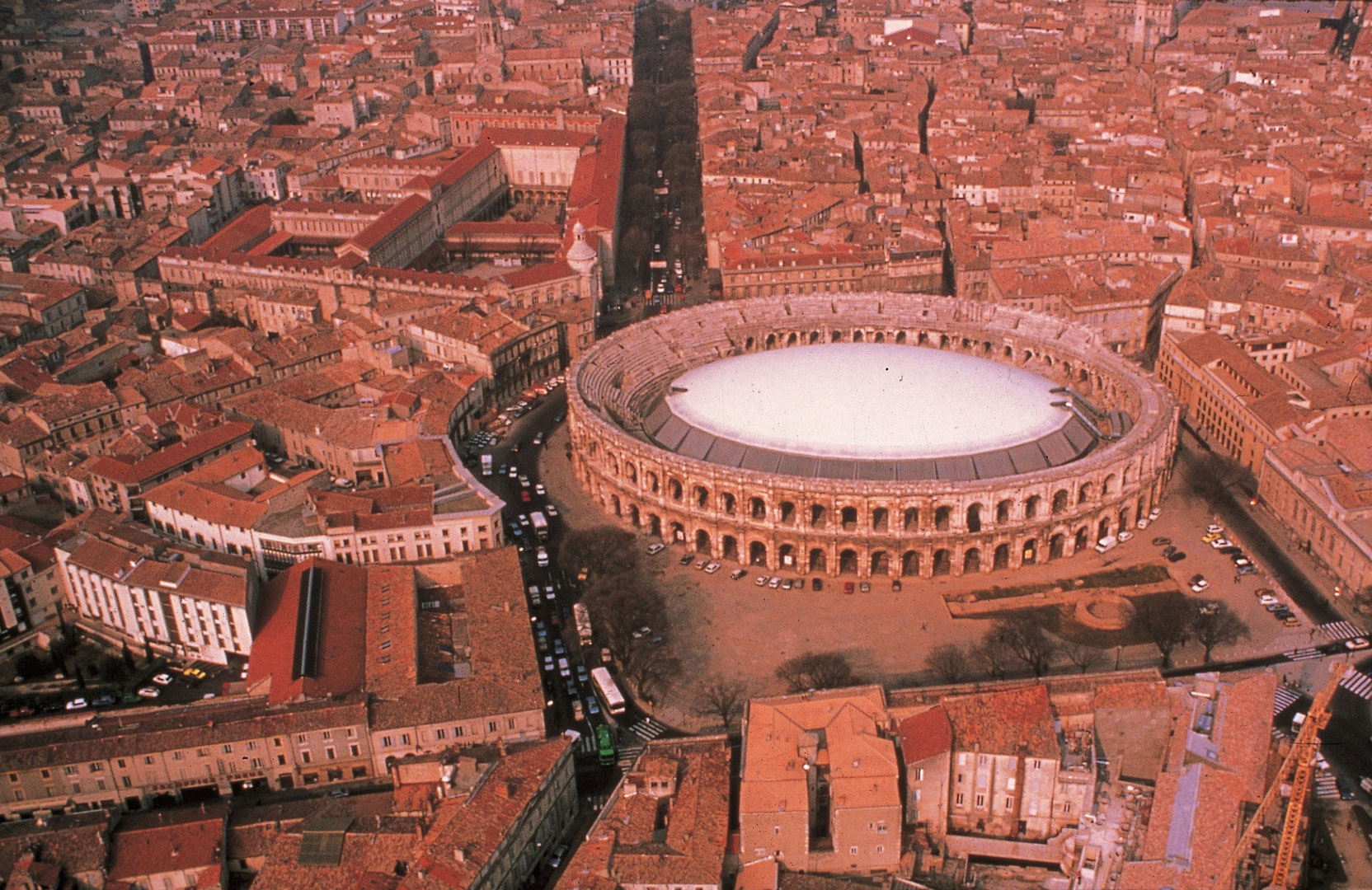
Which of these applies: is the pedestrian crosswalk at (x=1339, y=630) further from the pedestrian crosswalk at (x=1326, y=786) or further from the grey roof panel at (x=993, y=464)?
the grey roof panel at (x=993, y=464)

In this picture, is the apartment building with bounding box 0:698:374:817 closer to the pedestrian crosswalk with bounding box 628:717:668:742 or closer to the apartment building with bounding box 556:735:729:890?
the pedestrian crosswalk with bounding box 628:717:668:742

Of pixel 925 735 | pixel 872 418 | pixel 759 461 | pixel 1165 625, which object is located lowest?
pixel 1165 625

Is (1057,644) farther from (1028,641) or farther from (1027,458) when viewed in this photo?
(1027,458)

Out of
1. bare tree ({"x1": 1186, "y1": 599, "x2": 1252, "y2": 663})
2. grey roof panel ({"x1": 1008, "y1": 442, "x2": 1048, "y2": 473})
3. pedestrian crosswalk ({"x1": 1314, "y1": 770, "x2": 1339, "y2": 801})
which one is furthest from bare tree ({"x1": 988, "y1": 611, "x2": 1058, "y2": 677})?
pedestrian crosswalk ({"x1": 1314, "y1": 770, "x2": 1339, "y2": 801})

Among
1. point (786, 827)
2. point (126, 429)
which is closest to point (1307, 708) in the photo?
point (786, 827)

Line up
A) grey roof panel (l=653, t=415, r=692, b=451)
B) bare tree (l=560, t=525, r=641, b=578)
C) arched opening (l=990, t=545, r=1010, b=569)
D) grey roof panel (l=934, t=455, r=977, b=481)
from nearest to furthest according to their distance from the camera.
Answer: bare tree (l=560, t=525, r=641, b=578)
arched opening (l=990, t=545, r=1010, b=569)
grey roof panel (l=934, t=455, r=977, b=481)
grey roof panel (l=653, t=415, r=692, b=451)

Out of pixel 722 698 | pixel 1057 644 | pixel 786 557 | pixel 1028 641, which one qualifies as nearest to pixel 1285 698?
pixel 1057 644
